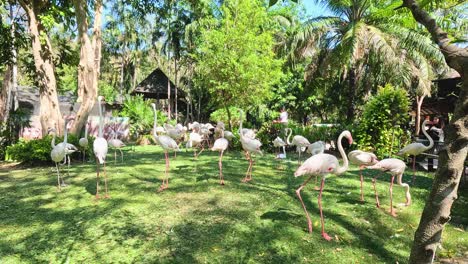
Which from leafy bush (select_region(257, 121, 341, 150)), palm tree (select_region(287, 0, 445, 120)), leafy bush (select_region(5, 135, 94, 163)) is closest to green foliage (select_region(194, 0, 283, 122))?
palm tree (select_region(287, 0, 445, 120))

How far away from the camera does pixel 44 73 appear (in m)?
13.0

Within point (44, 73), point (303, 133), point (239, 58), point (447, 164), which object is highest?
point (239, 58)

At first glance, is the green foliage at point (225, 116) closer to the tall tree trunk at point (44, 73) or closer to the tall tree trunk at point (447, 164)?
the tall tree trunk at point (44, 73)

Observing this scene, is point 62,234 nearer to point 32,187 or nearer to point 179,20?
point 32,187

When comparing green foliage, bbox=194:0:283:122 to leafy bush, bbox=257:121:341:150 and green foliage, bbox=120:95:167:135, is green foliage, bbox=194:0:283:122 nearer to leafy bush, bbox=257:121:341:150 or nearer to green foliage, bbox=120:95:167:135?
leafy bush, bbox=257:121:341:150

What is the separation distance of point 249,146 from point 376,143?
6578mm

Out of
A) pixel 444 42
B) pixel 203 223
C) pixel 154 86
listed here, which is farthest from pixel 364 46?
pixel 154 86

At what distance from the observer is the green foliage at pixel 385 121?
1220 centimetres

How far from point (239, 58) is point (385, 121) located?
9.06 m

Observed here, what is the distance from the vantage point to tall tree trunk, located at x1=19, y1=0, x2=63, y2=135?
1259cm

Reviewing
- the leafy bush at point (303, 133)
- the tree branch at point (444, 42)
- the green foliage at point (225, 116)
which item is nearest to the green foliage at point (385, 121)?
the leafy bush at point (303, 133)

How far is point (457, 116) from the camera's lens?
2.11 m

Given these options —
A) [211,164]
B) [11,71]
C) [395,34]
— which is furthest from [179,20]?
[211,164]

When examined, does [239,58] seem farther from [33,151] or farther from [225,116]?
[225,116]
